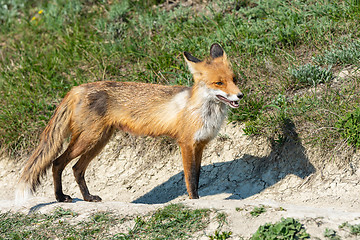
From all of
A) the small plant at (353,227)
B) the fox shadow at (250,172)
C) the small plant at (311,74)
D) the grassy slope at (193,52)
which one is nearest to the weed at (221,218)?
the small plant at (353,227)

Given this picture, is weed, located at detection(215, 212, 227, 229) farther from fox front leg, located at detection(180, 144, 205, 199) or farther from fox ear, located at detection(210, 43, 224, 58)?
fox ear, located at detection(210, 43, 224, 58)

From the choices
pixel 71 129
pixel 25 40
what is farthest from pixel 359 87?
pixel 25 40

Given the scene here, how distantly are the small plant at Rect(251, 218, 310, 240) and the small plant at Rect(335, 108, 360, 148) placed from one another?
2.03m

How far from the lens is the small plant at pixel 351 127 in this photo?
516cm

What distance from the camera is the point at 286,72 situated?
256 inches

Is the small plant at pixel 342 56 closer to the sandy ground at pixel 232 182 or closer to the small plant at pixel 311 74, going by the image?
the small plant at pixel 311 74

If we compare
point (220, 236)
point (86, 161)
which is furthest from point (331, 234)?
point (86, 161)

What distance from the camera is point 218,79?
494 cm

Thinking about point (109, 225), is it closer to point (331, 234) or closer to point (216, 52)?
point (331, 234)

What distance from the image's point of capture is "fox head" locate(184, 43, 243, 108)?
483 cm

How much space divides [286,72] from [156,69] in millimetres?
2291

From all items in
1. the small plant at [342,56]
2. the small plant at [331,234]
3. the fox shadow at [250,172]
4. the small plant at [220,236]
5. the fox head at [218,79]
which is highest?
the fox head at [218,79]

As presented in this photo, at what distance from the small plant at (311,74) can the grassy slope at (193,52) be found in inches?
0.6

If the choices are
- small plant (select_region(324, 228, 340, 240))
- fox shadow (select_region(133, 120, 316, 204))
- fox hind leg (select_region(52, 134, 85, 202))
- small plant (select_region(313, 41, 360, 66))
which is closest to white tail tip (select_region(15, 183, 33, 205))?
fox hind leg (select_region(52, 134, 85, 202))
